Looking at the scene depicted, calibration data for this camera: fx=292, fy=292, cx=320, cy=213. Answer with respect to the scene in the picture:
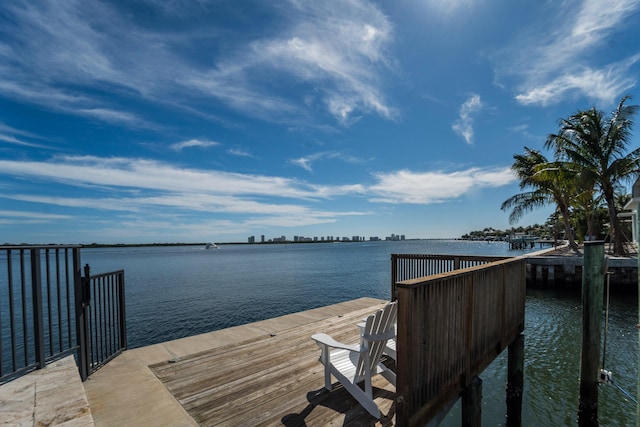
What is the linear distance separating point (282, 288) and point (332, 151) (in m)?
10.5

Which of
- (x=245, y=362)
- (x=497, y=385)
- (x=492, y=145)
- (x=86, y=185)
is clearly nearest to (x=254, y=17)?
(x=245, y=362)

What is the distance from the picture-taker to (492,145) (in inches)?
693

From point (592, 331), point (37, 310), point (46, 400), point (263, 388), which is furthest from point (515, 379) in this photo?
point (37, 310)

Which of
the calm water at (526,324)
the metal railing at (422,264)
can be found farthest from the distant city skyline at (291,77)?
the calm water at (526,324)

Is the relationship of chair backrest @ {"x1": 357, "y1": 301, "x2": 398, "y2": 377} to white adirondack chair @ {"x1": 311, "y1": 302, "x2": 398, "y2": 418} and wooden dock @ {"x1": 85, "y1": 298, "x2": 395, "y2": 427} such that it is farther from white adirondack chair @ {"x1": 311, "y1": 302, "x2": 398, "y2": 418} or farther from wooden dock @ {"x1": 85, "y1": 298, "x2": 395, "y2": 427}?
wooden dock @ {"x1": 85, "y1": 298, "x2": 395, "y2": 427}

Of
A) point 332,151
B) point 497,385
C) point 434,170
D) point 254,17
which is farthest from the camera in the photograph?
point 434,170

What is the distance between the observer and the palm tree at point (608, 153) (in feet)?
53.8

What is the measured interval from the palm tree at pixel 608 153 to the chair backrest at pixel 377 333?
19.6 m

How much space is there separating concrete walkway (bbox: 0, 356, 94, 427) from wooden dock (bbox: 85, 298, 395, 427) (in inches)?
19.6

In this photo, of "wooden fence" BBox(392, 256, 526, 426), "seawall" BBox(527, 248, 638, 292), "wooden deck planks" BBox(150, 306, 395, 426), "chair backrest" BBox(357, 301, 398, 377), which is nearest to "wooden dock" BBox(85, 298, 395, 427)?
"wooden deck planks" BBox(150, 306, 395, 426)

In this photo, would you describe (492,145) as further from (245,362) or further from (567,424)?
(245,362)

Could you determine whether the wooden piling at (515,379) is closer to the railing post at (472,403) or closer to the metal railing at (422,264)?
the metal railing at (422,264)

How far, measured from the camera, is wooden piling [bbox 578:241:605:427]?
4164 millimetres

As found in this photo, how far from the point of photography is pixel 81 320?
11.3ft
